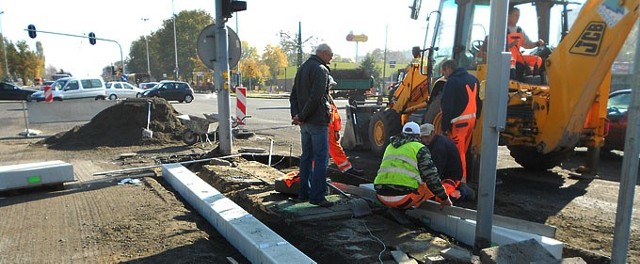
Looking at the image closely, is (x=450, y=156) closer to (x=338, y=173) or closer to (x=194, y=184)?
(x=338, y=173)

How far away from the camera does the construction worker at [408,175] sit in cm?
473

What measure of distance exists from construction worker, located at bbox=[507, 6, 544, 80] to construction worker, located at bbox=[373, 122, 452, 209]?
3252mm

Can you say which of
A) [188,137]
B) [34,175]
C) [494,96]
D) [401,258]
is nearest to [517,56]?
[494,96]

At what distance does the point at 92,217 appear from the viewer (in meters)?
5.38

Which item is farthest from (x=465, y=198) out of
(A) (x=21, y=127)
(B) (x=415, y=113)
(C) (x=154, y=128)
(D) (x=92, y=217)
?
(A) (x=21, y=127)

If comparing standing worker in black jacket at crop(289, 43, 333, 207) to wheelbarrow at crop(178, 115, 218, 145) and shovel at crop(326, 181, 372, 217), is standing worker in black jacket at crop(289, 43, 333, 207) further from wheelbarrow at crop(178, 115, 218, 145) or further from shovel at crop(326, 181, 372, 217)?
wheelbarrow at crop(178, 115, 218, 145)

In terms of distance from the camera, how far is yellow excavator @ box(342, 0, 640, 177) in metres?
5.86

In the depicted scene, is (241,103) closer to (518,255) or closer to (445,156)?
(445,156)

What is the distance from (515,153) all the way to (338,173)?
128 inches

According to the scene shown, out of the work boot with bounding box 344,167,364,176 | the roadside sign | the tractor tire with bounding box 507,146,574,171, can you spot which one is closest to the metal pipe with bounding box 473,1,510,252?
the work boot with bounding box 344,167,364,176

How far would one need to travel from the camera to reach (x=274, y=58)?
295ft

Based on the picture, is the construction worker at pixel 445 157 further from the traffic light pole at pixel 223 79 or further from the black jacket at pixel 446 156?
the traffic light pole at pixel 223 79

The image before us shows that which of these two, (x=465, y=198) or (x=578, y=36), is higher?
(x=578, y=36)

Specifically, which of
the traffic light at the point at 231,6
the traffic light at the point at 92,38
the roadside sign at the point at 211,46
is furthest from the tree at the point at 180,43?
the traffic light at the point at 231,6
